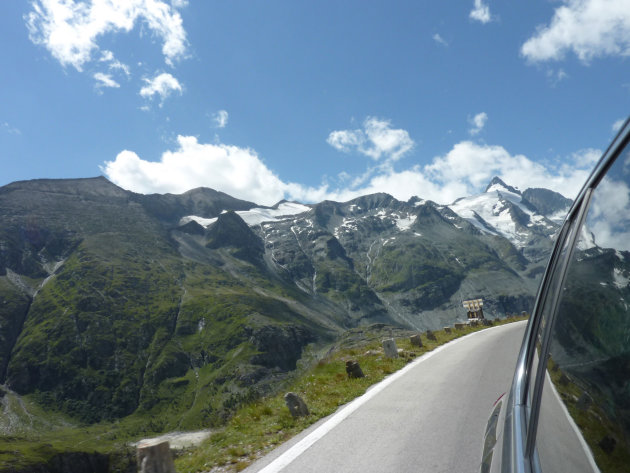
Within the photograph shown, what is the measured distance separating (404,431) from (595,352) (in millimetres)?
5352

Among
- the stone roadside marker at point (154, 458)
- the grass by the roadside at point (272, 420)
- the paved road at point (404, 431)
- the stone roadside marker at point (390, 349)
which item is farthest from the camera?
the stone roadside marker at point (390, 349)

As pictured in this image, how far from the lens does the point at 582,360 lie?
1.63 metres

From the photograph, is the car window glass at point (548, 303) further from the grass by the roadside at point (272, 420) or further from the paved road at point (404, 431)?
the grass by the roadside at point (272, 420)

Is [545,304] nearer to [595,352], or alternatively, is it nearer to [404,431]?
[595,352]

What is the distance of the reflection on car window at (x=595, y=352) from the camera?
4.15 ft

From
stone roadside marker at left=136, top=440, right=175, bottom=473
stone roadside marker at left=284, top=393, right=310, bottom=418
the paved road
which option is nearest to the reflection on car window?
the paved road

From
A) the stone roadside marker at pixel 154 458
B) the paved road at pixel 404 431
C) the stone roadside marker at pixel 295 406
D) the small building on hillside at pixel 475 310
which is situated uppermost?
the small building on hillside at pixel 475 310

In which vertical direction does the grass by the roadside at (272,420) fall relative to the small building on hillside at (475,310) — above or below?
below

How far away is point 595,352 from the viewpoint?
152 centimetres

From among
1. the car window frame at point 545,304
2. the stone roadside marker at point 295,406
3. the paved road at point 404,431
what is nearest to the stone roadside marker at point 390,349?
the paved road at point 404,431

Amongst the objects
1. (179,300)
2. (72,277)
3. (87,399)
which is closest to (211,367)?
(87,399)

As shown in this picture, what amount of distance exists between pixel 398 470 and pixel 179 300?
671 feet

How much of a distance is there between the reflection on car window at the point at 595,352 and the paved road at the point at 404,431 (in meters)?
3.50

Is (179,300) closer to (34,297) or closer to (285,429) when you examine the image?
(34,297)
